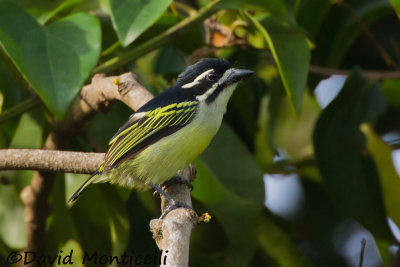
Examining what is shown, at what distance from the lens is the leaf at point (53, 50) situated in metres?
2.81

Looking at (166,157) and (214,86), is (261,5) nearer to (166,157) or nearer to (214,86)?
(214,86)

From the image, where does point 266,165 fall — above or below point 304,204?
above

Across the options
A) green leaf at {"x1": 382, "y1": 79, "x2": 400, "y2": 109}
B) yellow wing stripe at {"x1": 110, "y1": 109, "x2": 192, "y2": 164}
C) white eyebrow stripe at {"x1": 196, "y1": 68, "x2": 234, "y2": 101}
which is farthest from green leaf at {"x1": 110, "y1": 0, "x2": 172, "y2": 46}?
green leaf at {"x1": 382, "y1": 79, "x2": 400, "y2": 109}

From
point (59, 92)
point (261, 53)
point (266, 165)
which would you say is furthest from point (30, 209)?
point (261, 53)

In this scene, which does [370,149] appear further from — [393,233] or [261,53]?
[261,53]

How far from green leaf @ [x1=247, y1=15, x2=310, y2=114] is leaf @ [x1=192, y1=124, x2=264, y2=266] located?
461mm

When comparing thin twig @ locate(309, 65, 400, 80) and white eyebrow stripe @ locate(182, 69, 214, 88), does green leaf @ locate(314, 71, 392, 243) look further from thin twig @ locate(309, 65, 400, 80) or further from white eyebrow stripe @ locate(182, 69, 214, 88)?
white eyebrow stripe @ locate(182, 69, 214, 88)

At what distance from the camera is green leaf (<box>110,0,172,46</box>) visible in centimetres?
283

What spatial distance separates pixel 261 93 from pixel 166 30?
Result: 0.81m

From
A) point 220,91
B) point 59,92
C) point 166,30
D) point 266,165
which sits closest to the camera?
point 59,92

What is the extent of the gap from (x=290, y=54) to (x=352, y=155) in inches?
30.4

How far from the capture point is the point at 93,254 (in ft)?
11.0

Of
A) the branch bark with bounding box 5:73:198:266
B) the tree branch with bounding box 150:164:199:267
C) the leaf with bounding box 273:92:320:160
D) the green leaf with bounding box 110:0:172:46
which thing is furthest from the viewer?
the leaf with bounding box 273:92:320:160

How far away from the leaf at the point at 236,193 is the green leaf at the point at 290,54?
1.51ft
